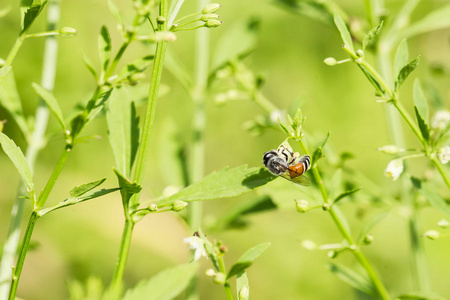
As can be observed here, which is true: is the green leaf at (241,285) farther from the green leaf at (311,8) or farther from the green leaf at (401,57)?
the green leaf at (311,8)

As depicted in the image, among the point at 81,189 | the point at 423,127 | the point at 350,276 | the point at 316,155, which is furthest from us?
the point at 350,276

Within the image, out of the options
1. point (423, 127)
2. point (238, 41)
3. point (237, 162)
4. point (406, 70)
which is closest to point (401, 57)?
point (406, 70)

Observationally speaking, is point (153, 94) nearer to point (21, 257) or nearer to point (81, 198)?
point (81, 198)

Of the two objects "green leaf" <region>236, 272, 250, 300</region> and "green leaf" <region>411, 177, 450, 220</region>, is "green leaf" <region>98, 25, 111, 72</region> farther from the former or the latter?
"green leaf" <region>411, 177, 450, 220</region>

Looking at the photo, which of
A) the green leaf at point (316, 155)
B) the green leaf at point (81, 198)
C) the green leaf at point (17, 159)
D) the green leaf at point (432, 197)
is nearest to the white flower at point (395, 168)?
the green leaf at point (432, 197)

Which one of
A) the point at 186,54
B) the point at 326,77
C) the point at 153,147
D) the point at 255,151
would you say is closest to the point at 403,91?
the point at 326,77

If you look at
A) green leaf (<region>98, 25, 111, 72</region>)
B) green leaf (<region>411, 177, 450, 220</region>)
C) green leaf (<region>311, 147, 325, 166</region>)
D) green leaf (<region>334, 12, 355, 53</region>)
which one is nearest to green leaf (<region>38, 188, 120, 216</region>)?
green leaf (<region>98, 25, 111, 72</region>)
